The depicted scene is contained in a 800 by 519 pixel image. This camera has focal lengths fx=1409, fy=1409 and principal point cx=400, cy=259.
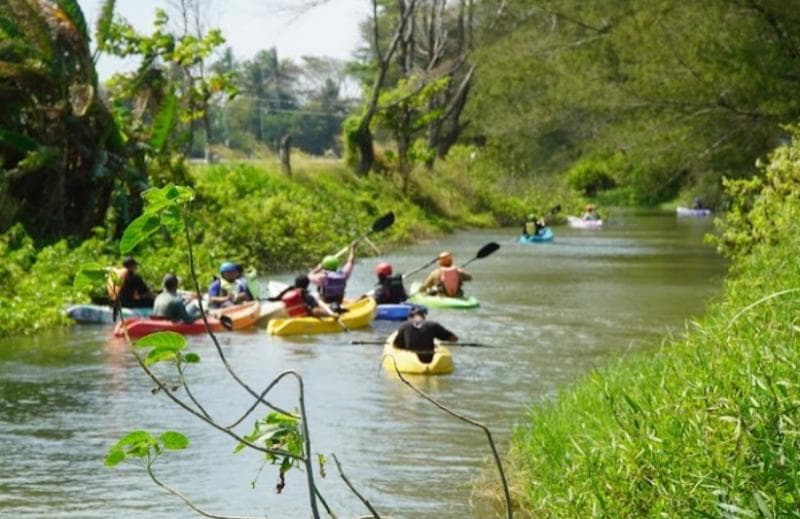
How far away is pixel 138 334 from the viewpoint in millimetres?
16875

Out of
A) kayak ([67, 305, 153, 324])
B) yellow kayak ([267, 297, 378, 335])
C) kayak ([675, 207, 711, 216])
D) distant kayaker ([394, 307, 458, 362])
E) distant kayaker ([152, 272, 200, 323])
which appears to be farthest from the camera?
kayak ([675, 207, 711, 216])

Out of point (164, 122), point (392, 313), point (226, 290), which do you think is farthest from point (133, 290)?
point (164, 122)

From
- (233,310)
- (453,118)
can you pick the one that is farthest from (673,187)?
(233,310)

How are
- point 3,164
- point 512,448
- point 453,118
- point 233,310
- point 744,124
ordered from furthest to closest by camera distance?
point 453,118, point 744,124, point 3,164, point 233,310, point 512,448

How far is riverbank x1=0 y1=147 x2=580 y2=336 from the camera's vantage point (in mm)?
19641

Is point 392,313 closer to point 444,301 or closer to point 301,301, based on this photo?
point 444,301

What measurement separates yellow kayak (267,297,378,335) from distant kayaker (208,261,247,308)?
916 mm

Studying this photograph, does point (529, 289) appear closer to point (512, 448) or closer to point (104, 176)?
point (104, 176)

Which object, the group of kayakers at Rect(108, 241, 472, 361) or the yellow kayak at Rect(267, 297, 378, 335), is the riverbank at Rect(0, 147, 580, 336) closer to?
the group of kayakers at Rect(108, 241, 472, 361)

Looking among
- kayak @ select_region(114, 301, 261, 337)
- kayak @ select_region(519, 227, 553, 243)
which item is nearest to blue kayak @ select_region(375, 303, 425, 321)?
kayak @ select_region(114, 301, 261, 337)

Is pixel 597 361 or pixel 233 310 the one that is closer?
pixel 597 361

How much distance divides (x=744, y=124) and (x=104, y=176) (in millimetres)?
11732

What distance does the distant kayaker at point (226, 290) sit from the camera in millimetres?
19203

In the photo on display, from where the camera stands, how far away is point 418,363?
1448 cm
